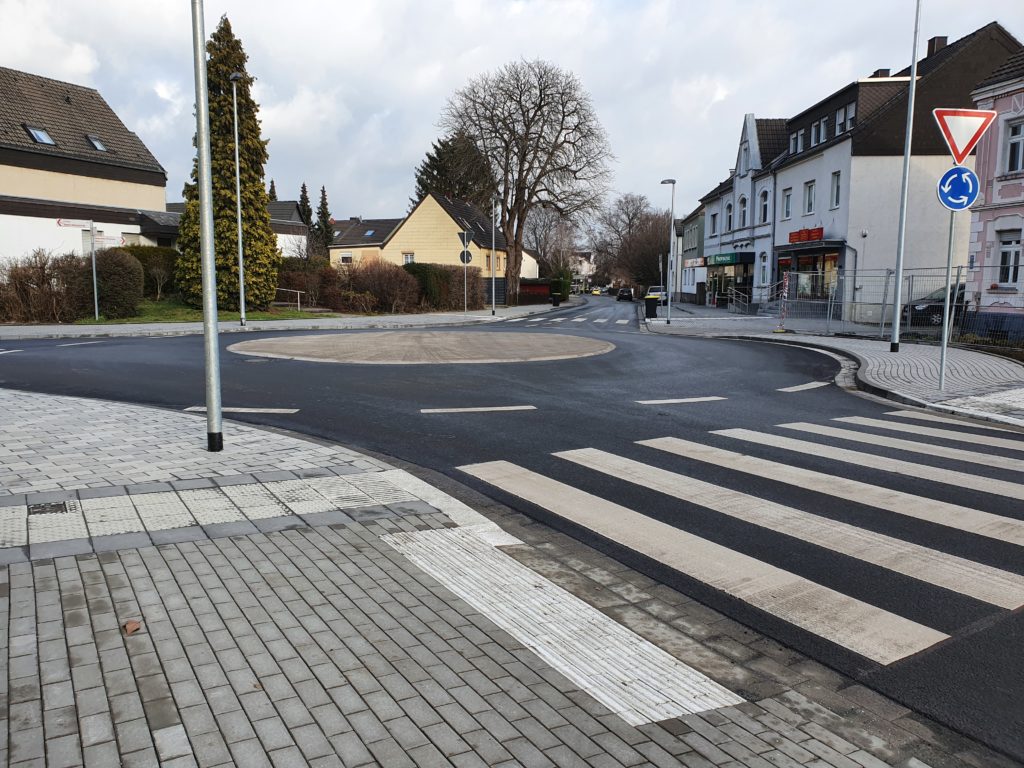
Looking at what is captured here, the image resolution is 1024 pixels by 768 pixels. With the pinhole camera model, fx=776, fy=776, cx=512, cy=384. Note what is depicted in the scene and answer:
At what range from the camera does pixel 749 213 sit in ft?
151

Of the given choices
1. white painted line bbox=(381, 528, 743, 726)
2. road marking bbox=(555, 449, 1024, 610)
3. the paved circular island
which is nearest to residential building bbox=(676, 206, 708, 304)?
the paved circular island

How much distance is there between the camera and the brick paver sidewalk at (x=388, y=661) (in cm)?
273

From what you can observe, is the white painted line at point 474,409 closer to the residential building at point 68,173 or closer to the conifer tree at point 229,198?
the conifer tree at point 229,198

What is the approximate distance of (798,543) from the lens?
4.94 m

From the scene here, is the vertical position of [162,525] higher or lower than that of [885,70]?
lower

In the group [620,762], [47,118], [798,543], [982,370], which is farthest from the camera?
[47,118]

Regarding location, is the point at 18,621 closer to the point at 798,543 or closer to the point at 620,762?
the point at 620,762

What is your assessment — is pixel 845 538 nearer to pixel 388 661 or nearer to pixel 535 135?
pixel 388 661

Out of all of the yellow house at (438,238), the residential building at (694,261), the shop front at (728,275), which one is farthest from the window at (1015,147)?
the yellow house at (438,238)

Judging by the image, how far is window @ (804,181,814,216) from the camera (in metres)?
37.8

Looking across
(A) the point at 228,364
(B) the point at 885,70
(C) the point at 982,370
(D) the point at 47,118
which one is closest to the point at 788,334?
(C) the point at 982,370

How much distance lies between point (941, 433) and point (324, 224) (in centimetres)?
9455

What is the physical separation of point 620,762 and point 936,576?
8.74ft

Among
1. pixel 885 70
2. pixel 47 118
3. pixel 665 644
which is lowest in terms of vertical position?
pixel 665 644
